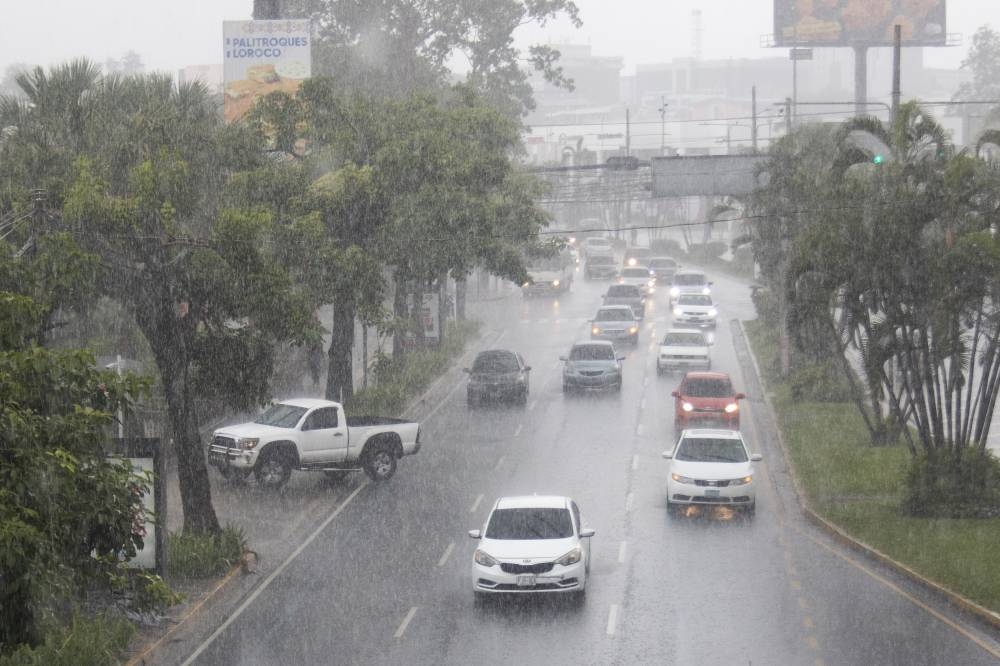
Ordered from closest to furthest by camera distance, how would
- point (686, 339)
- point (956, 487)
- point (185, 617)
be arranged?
point (185, 617)
point (956, 487)
point (686, 339)

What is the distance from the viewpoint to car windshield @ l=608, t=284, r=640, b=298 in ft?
198

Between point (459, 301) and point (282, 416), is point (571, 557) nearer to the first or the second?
point (282, 416)

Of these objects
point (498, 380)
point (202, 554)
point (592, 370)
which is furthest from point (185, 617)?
point (592, 370)

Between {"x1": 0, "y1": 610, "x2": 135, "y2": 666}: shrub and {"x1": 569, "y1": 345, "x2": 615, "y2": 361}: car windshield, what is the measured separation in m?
26.5

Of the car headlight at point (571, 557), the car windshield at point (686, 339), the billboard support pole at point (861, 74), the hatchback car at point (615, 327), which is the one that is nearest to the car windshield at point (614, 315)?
the hatchback car at point (615, 327)

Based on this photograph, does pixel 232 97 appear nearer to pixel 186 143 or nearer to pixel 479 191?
pixel 479 191

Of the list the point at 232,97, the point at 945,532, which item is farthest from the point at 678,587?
the point at 232,97

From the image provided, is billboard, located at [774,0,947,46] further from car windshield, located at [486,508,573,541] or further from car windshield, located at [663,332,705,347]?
car windshield, located at [486,508,573,541]

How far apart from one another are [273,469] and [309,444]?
0.92m

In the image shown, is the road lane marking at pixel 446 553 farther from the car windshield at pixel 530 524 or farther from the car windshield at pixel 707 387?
the car windshield at pixel 707 387

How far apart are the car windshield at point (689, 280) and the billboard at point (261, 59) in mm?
30285

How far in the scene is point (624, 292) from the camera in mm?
60219

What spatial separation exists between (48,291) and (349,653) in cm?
586

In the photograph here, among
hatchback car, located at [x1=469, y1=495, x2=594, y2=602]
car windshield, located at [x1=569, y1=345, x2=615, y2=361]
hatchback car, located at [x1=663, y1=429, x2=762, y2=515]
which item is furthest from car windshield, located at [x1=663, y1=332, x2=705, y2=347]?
hatchback car, located at [x1=469, y1=495, x2=594, y2=602]
